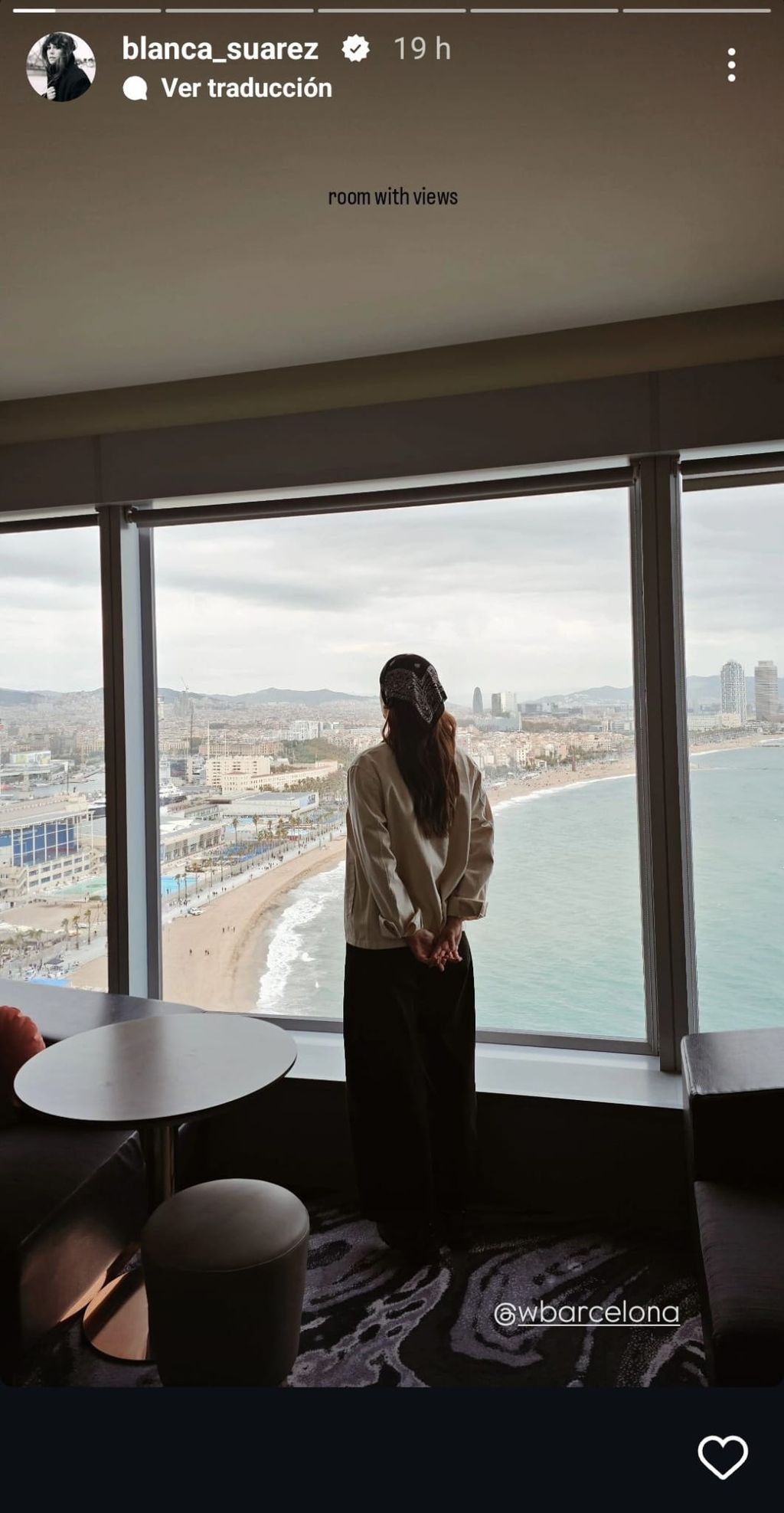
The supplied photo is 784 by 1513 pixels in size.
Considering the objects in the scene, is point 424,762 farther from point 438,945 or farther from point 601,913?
point 601,913

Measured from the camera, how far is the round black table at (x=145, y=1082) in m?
1.79

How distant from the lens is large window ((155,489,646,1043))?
298 centimetres

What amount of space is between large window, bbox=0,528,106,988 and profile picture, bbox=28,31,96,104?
187 centimetres

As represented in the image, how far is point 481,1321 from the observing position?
2.08m

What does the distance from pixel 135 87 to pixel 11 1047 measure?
A: 209 cm

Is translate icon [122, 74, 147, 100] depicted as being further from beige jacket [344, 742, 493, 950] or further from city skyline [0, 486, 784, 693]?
city skyline [0, 486, 784, 693]

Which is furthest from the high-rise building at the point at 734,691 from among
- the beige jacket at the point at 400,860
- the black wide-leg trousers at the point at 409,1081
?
the black wide-leg trousers at the point at 409,1081

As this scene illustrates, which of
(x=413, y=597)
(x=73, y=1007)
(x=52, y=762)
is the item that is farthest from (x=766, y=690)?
(x=52, y=762)

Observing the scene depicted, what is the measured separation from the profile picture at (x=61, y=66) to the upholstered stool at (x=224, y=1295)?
217 centimetres

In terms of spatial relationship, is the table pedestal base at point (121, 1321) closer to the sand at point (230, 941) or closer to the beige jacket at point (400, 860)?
the beige jacket at point (400, 860)

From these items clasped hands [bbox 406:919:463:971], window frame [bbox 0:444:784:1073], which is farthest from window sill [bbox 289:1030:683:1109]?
clasped hands [bbox 406:919:463:971]

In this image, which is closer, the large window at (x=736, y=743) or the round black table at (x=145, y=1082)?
the round black table at (x=145, y=1082)

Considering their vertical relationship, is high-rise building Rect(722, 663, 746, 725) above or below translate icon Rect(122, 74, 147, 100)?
below

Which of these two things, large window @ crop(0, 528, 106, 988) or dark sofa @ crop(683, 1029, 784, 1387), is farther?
large window @ crop(0, 528, 106, 988)
